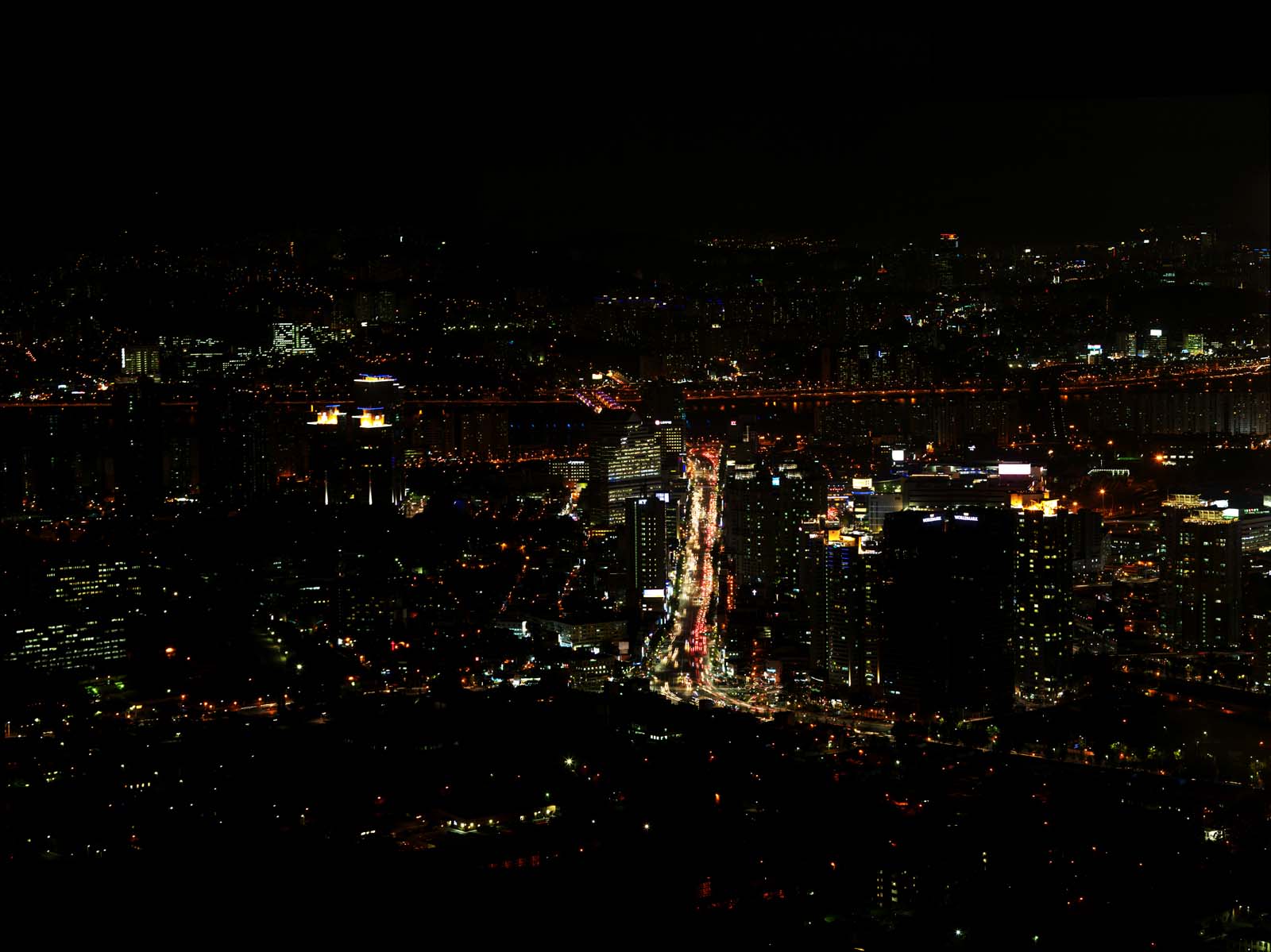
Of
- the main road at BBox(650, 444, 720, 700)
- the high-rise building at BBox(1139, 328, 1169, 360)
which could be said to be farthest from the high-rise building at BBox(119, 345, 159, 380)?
the high-rise building at BBox(1139, 328, 1169, 360)

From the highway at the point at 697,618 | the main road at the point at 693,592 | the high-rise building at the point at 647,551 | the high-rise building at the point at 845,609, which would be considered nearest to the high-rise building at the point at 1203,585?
the high-rise building at the point at 845,609

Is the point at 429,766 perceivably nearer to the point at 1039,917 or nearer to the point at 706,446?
the point at 1039,917

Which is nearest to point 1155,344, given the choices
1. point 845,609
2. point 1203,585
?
point 1203,585

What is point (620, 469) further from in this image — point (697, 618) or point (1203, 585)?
point (1203, 585)

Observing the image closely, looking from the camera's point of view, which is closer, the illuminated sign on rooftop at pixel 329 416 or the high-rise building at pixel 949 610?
the high-rise building at pixel 949 610

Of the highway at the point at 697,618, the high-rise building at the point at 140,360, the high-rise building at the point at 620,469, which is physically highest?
the high-rise building at the point at 140,360

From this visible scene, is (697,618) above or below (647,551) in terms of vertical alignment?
below

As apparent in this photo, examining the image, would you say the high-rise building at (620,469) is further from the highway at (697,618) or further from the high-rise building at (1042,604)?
the high-rise building at (1042,604)
